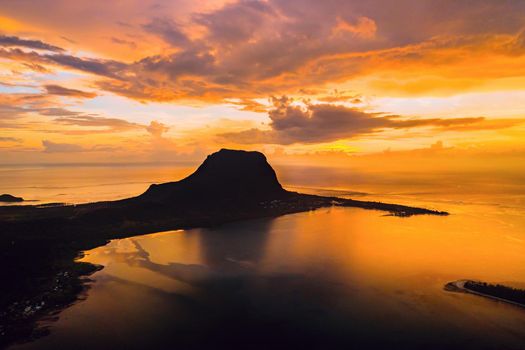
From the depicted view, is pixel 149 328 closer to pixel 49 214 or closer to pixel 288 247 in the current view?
pixel 288 247

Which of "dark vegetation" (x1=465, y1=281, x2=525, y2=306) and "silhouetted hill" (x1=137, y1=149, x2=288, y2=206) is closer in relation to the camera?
"dark vegetation" (x1=465, y1=281, x2=525, y2=306)

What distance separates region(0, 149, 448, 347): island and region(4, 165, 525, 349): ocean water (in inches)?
147

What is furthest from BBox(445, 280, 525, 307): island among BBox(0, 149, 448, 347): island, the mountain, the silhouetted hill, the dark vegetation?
the silhouetted hill

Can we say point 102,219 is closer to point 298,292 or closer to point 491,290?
point 298,292

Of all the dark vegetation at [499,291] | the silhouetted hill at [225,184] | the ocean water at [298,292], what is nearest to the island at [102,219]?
the silhouetted hill at [225,184]

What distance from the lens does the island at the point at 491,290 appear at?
47.1m

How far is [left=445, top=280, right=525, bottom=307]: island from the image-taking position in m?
47.1

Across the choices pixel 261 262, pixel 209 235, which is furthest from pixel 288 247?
pixel 209 235

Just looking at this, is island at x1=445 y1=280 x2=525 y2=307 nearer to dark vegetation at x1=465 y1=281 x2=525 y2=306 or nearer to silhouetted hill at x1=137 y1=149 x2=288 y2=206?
dark vegetation at x1=465 y1=281 x2=525 y2=306

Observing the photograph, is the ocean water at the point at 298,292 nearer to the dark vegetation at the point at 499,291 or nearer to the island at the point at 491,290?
the island at the point at 491,290

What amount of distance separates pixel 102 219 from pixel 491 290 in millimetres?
93804

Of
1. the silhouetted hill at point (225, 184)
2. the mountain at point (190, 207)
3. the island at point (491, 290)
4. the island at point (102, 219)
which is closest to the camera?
the island at point (491, 290)

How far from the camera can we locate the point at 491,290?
1962 inches

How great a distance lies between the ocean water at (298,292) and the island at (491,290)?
1929 mm
